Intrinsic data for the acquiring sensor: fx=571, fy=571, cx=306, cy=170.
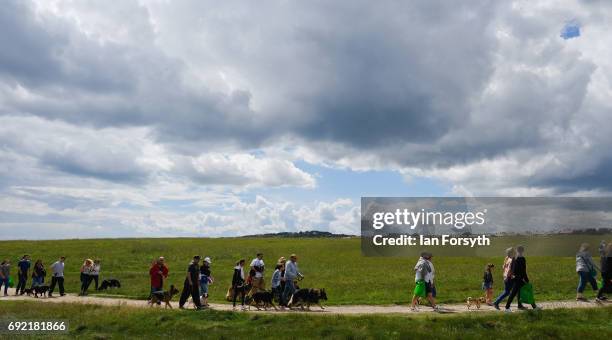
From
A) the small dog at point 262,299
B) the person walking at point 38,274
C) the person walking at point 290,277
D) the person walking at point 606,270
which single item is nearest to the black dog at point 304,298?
the person walking at point 290,277

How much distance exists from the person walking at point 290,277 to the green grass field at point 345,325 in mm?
2533

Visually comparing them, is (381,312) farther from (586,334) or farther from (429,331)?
(586,334)

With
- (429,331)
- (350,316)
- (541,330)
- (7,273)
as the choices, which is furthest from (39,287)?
(541,330)

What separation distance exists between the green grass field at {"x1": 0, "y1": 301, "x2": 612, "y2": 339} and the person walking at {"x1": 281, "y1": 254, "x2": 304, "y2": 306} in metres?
2.53

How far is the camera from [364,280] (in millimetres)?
38188

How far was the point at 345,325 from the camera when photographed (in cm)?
1927

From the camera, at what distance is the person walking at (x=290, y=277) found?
23.1m

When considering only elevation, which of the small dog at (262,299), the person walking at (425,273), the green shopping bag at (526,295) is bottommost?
the small dog at (262,299)

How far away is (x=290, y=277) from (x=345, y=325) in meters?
4.51

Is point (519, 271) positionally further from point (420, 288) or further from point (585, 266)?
point (585, 266)

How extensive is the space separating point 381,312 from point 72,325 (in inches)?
462

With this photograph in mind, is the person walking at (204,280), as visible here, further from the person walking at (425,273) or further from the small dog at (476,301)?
the small dog at (476,301)

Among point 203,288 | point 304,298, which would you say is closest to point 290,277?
point 304,298

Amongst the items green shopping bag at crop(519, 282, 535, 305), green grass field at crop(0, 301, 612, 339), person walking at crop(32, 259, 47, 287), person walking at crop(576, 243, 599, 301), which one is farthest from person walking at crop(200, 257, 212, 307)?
person walking at crop(576, 243, 599, 301)
